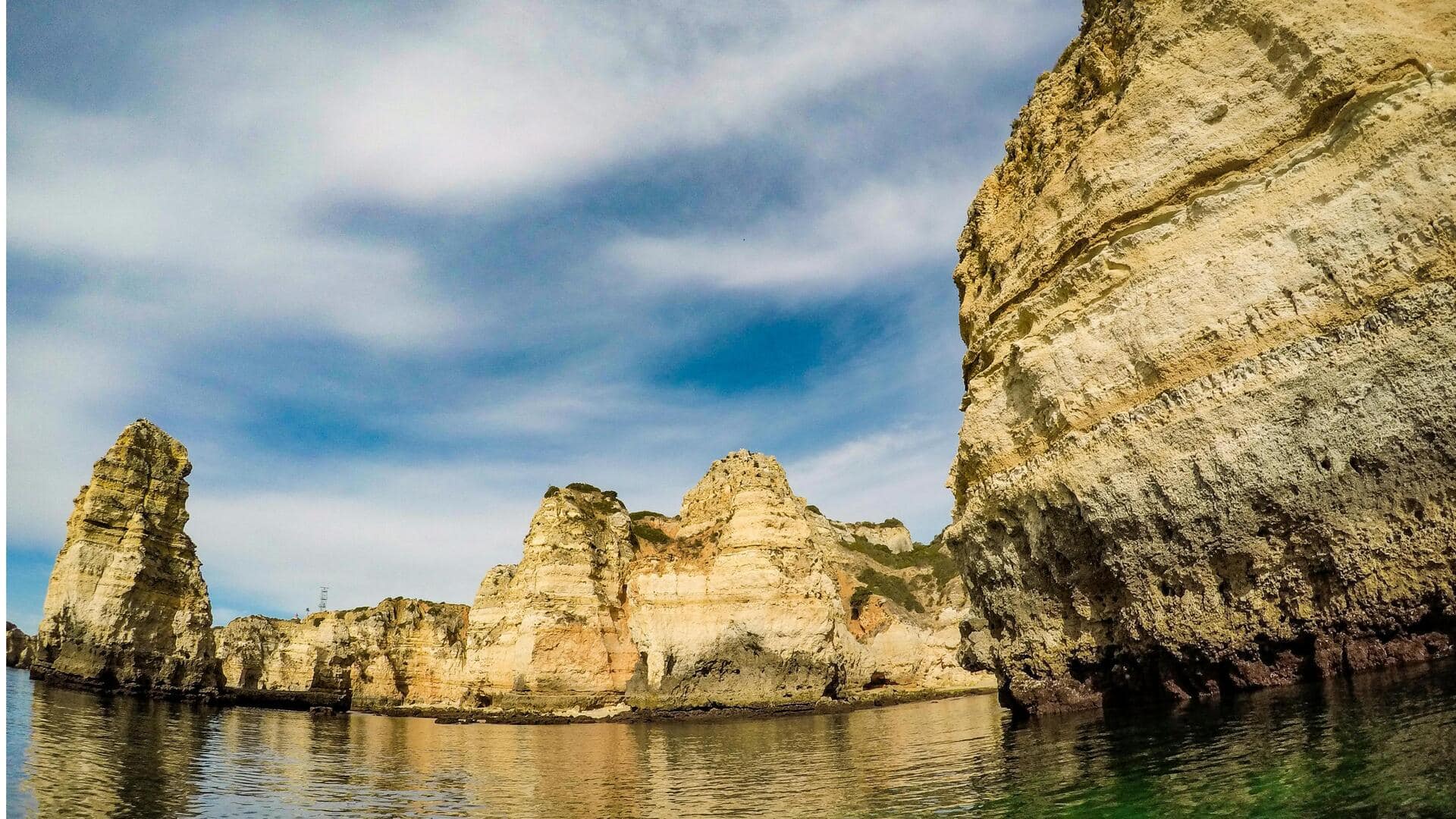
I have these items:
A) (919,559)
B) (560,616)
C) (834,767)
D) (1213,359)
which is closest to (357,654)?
(560,616)

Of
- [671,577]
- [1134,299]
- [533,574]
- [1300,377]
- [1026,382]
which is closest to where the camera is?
[1300,377]

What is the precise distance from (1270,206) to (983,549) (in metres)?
10.2

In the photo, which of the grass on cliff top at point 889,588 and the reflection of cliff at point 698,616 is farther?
the grass on cliff top at point 889,588

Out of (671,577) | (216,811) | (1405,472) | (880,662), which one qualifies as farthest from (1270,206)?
(880,662)

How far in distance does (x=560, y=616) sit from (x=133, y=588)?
73.8 ft

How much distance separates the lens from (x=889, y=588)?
212ft

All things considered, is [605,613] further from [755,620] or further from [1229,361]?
[1229,361]

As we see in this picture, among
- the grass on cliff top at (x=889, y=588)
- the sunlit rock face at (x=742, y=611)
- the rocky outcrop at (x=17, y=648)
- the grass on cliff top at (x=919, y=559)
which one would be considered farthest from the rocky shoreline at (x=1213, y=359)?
the rocky outcrop at (x=17, y=648)

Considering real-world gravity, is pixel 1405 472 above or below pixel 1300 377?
below

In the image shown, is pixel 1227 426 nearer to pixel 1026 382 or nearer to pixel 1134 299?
pixel 1134 299

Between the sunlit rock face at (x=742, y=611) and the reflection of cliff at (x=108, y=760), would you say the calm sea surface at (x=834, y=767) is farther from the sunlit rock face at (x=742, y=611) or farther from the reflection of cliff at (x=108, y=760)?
the sunlit rock face at (x=742, y=611)

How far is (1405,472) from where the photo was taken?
11828 millimetres

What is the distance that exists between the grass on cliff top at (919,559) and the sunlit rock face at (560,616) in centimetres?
2678

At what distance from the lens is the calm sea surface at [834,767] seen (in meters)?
8.33
